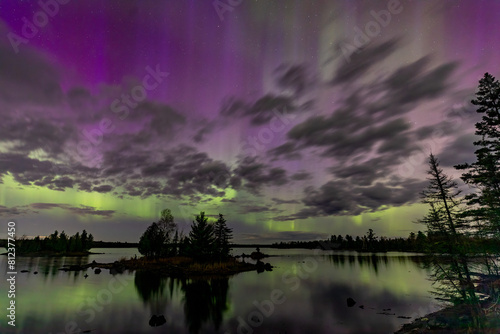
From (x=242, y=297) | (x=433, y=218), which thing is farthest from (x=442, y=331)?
(x=242, y=297)

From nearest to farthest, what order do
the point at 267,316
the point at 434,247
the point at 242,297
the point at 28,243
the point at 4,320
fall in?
the point at 434,247, the point at 4,320, the point at 267,316, the point at 242,297, the point at 28,243

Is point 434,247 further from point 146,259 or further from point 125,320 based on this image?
point 146,259

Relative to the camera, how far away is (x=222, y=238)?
8488 centimetres

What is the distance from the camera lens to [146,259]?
83.2 metres

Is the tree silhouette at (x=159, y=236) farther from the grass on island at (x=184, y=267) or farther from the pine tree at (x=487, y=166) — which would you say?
the pine tree at (x=487, y=166)

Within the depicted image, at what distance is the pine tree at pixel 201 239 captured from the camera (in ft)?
224

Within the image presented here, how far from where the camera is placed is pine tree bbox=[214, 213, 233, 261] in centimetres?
7844

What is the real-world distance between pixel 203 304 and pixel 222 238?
162ft

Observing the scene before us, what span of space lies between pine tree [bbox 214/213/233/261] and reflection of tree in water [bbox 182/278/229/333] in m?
26.5

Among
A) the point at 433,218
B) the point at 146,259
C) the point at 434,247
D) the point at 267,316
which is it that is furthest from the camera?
the point at 146,259

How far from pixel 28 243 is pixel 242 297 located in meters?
178

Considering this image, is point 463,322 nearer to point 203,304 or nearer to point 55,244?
point 203,304

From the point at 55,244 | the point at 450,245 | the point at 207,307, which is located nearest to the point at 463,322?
the point at 450,245

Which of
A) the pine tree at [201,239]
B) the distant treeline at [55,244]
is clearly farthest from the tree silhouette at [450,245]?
the distant treeline at [55,244]
